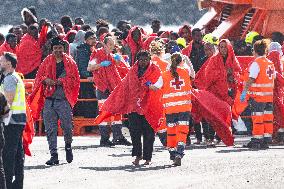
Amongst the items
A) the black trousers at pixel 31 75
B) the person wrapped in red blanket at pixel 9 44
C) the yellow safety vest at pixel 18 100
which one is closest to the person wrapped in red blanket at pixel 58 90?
the yellow safety vest at pixel 18 100

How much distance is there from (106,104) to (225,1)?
11.7m

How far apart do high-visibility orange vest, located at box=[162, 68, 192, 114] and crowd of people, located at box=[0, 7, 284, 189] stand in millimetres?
14

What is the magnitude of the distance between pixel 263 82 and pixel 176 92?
3149mm

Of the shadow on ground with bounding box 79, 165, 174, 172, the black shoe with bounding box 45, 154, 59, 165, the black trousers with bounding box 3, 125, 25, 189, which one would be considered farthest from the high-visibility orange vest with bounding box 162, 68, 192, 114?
the black trousers with bounding box 3, 125, 25, 189

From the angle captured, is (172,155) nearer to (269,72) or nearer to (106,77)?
(269,72)

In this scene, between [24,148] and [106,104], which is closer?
[24,148]

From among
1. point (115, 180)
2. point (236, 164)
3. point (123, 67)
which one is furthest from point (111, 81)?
point (115, 180)

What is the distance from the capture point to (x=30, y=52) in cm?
2545

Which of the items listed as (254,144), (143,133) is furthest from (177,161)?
(254,144)

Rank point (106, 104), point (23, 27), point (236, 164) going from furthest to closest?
point (23, 27)
point (106, 104)
point (236, 164)

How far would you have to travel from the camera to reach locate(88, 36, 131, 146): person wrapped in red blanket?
22203mm

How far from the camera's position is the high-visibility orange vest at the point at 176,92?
1892 cm

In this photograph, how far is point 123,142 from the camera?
73.6ft

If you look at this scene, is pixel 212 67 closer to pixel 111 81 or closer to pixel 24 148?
pixel 111 81
